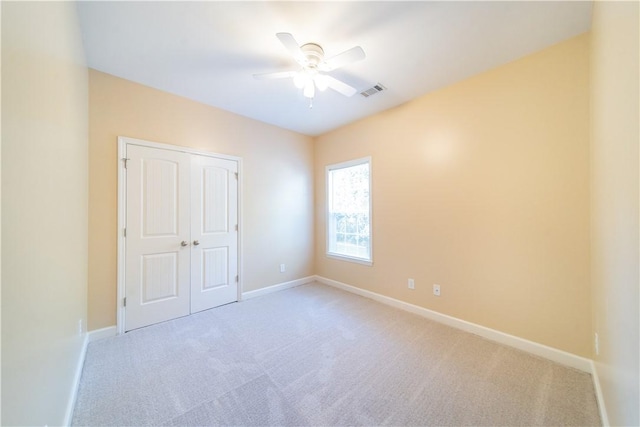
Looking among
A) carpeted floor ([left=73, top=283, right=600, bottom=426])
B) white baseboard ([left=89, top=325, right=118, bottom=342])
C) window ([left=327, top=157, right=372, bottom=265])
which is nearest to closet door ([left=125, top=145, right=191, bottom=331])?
white baseboard ([left=89, top=325, right=118, bottom=342])

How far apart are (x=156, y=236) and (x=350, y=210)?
2.67 metres

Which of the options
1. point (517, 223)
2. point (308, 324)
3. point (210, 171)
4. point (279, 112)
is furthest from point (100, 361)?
point (517, 223)

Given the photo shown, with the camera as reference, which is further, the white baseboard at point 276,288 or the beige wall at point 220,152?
the white baseboard at point 276,288

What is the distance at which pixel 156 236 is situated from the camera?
2.72 m

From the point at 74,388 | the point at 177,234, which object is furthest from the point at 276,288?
the point at 74,388

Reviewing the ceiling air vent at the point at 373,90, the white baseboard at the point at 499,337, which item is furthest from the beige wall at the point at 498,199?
the ceiling air vent at the point at 373,90

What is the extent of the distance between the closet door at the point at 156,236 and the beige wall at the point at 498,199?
2585 mm

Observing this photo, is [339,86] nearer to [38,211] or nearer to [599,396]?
[38,211]

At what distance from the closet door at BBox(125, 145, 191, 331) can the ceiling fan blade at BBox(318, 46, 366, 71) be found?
2.07 metres

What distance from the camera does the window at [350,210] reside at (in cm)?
359

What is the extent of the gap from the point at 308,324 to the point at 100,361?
6.11 feet

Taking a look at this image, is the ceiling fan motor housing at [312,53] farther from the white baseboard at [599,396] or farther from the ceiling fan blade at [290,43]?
the white baseboard at [599,396]

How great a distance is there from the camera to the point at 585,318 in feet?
6.17

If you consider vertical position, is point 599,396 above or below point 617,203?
below
